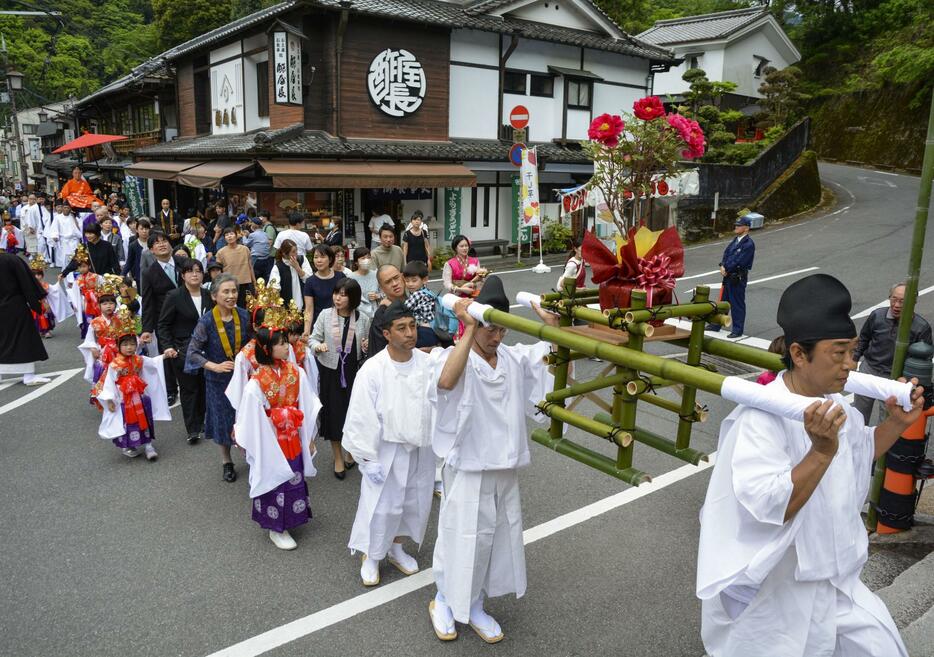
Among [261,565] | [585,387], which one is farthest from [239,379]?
[585,387]

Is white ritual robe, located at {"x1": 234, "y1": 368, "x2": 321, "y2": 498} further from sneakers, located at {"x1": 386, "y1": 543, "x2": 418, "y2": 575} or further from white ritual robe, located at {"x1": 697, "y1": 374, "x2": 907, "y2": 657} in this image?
white ritual robe, located at {"x1": 697, "y1": 374, "x2": 907, "y2": 657}

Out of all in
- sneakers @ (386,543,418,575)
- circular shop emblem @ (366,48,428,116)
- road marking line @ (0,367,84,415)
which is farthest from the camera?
circular shop emblem @ (366,48,428,116)

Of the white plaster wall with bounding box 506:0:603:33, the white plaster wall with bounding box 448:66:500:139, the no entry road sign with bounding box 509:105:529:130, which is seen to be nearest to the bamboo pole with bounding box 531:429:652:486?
the no entry road sign with bounding box 509:105:529:130

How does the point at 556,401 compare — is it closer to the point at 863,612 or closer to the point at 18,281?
the point at 863,612

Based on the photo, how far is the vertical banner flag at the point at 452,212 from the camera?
67.6 feet

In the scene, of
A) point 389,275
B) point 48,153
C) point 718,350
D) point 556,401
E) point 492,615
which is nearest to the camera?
point 718,350

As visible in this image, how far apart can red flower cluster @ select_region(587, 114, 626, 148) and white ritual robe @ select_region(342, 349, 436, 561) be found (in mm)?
1806

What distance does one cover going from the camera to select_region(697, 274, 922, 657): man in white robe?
7.76ft

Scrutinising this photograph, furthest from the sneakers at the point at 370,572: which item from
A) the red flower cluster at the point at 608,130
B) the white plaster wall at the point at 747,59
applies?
the white plaster wall at the point at 747,59

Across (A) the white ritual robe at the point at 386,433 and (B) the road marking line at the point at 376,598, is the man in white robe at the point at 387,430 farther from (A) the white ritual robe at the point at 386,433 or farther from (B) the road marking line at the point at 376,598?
(B) the road marking line at the point at 376,598

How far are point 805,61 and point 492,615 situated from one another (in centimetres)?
4277

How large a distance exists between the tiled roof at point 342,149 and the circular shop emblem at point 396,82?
105 centimetres

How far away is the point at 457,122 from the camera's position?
2080cm

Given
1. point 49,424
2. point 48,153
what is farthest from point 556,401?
point 48,153
